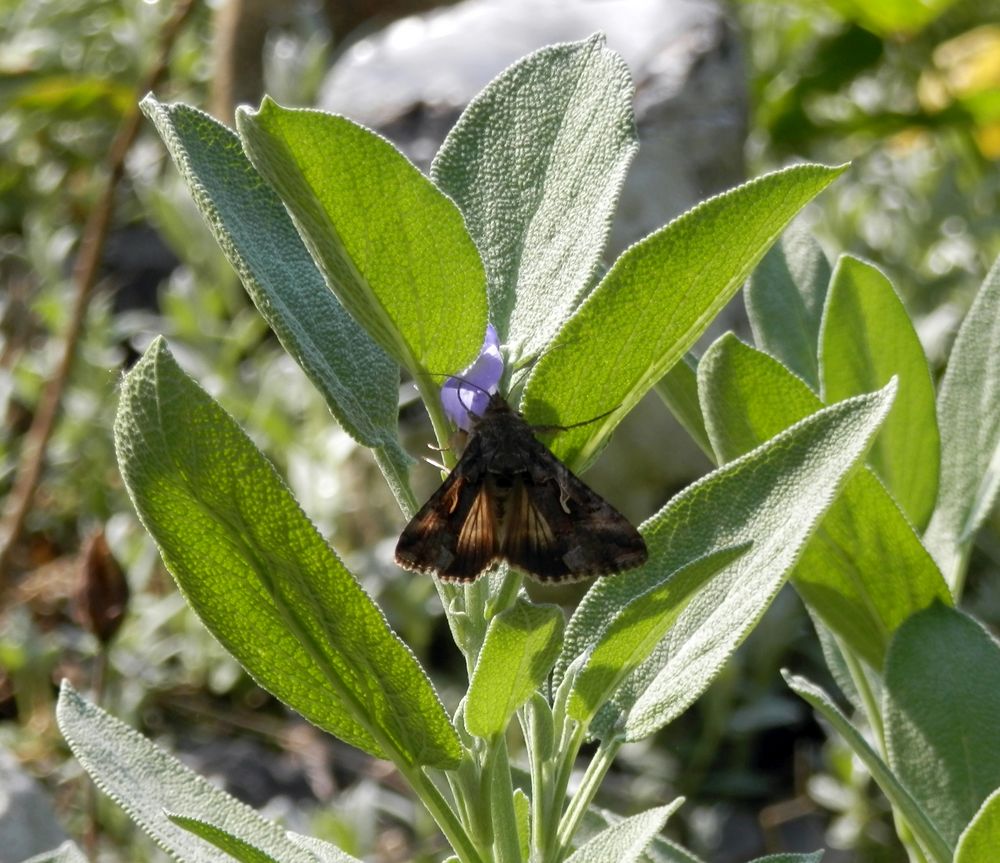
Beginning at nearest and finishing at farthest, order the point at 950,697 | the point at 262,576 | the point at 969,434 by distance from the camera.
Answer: the point at 262,576, the point at 950,697, the point at 969,434

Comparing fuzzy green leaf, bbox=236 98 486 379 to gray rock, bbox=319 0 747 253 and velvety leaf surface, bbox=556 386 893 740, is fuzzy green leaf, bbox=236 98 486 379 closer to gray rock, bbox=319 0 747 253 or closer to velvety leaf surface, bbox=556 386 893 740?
velvety leaf surface, bbox=556 386 893 740

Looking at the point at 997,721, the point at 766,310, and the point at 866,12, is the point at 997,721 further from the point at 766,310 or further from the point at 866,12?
the point at 866,12

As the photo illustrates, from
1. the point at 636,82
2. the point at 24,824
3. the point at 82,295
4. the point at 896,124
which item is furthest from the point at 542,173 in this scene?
the point at 896,124

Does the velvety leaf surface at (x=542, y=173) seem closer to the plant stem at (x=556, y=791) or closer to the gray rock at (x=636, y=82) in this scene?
the plant stem at (x=556, y=791)

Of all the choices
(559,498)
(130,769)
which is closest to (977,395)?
(559,498)

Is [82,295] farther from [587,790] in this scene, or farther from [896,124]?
[896,124]

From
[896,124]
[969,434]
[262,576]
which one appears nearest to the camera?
[262,576]

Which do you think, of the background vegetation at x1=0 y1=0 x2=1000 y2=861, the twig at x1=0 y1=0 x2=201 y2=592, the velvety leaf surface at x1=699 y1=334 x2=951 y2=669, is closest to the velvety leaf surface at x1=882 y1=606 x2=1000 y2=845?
the velvety leaf surface at x1=699 y1=334 x2=951 y2=669

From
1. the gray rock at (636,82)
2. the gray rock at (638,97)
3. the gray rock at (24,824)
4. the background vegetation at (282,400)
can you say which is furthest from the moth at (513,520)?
the gray rock at (636,82)
